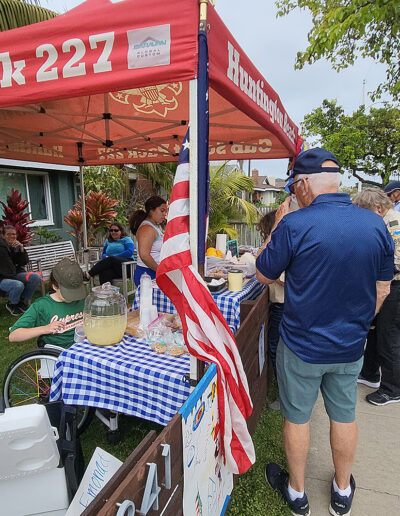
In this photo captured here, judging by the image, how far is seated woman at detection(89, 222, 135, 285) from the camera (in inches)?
227

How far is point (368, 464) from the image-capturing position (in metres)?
2.53

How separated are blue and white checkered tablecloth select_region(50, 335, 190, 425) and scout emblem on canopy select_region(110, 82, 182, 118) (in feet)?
9.48

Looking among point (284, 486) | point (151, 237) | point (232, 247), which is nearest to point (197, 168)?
point (284, 486)

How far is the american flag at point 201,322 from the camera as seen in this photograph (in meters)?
1.62

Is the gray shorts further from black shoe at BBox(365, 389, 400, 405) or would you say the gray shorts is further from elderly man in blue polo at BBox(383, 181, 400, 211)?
elderly man in blue polo at BBox(383, 181, 400, 211)

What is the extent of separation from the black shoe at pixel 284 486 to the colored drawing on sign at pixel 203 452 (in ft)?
1.84

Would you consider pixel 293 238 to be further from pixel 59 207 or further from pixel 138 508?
pixel 59 207

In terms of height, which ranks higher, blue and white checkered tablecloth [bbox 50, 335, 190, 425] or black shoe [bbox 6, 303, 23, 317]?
blue and white checkered tablecloth [bbox 50, 335, 190, 425]

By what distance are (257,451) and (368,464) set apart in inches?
31.8

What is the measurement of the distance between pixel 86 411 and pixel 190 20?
2511mm

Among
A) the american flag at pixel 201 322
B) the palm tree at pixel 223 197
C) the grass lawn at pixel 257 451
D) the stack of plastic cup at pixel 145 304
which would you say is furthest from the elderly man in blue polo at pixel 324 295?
the palm tree at pixel 223 197

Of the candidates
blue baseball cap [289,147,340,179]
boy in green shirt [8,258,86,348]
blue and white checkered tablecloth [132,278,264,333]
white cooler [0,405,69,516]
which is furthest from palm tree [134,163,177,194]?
white cooler [0,405,69,516]

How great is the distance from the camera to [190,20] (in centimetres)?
143

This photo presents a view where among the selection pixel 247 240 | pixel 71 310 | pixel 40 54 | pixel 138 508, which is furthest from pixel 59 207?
pixel 138 508
